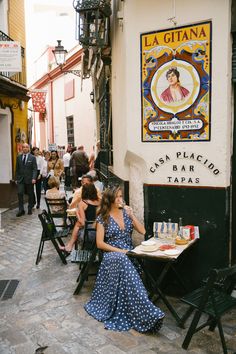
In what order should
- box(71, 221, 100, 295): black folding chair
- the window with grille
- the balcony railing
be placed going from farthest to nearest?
the window with grille < the balcony railing < box(71, 221, 100, 295): black folding chair

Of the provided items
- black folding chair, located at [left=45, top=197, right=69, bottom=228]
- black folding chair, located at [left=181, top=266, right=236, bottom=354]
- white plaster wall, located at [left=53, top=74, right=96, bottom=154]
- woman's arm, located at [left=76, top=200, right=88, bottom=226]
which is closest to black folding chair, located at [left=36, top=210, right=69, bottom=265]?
black folding chair, located at [left=45, top=197, right=69, bottom=228]

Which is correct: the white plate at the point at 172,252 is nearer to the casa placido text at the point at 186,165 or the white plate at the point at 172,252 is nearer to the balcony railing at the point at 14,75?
the casa placido text at the point at 186,165

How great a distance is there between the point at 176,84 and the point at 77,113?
14223mm

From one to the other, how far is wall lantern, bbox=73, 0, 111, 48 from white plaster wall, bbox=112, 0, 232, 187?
0.70 meters

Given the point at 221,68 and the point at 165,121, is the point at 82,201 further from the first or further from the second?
the point at 221,68

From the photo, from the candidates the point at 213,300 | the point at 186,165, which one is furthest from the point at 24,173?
the point at 213,300

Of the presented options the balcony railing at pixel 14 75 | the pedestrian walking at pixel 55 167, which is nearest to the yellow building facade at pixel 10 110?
the balcony railing at pixel 14 75

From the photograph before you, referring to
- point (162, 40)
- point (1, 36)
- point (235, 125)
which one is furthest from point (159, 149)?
point (1, 36)

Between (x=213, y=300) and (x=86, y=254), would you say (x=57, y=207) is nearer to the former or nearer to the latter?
(x=86, y=254)

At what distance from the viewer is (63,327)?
15.1ft

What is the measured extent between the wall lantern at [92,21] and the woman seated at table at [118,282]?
9.22 ft

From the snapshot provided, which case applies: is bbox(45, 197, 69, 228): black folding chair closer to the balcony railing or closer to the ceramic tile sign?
the ceramic tile sign

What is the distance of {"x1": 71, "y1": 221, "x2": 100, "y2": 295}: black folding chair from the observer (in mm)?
5407

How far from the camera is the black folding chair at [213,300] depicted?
3.80m
